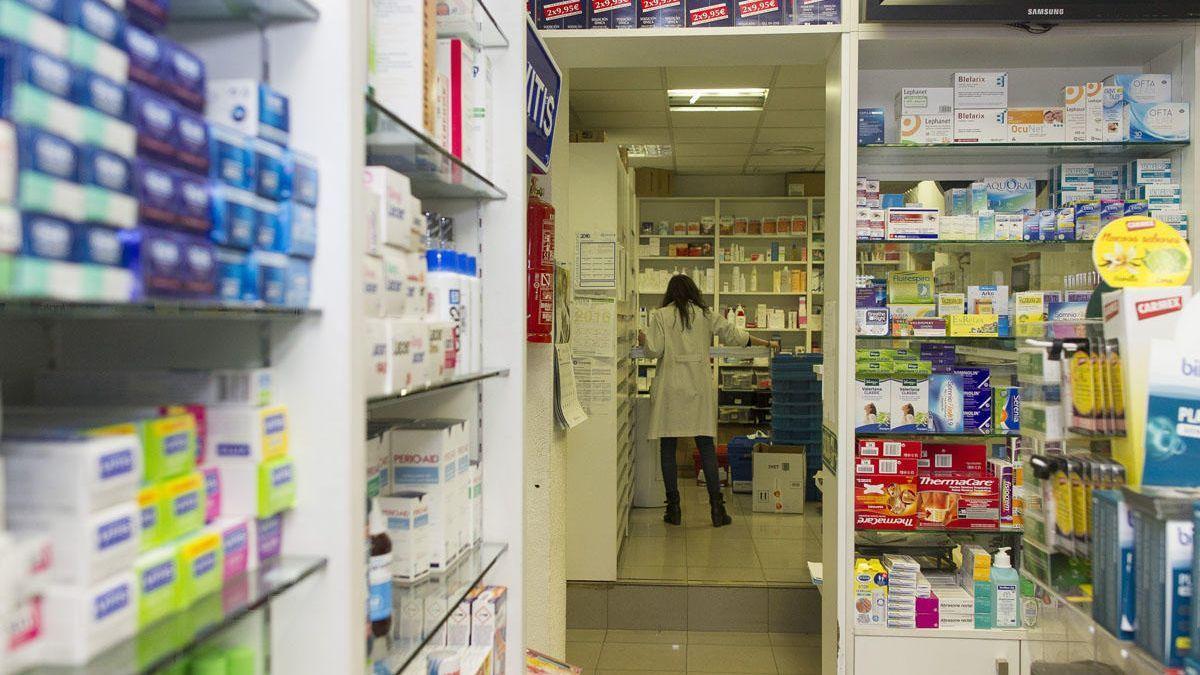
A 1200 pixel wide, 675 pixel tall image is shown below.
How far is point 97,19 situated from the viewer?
870 mm

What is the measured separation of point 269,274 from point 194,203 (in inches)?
6.3

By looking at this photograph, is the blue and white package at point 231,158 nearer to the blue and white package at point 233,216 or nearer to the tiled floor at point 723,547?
the blue and white package at point 233,216

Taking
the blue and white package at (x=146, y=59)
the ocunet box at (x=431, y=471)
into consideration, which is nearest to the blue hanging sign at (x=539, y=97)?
the ocunet box at (x=431, y=471)

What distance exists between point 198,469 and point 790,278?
9856 mm

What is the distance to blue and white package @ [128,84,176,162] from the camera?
92 cm

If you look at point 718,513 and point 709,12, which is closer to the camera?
point 709,12

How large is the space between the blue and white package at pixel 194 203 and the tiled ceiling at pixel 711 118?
15.6 feet

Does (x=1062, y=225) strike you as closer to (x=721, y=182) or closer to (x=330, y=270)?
(x=330, y=270)

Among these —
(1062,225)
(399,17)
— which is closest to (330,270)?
(399,17)

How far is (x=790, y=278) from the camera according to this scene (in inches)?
416

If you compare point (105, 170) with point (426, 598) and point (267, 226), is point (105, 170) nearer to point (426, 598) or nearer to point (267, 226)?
point (267, 226)

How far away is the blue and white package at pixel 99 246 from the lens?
0.82 metres

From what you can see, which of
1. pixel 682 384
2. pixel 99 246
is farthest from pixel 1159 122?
pixel 682 384

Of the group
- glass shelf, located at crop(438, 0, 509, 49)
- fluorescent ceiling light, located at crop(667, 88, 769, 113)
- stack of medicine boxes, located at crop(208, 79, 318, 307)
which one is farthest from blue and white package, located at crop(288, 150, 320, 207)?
fluorescent ceiling light, located at crop(667, 88, 769, 113)
